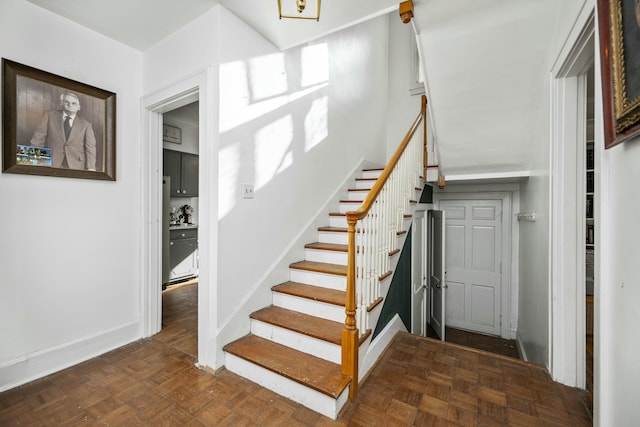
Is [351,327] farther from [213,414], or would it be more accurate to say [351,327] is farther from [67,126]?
[67,126]

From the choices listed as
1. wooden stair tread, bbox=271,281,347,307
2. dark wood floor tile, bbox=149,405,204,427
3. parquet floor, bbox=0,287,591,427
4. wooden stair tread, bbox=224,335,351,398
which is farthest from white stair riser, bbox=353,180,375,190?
dark wood floor tile, bbox=149,405,204,427

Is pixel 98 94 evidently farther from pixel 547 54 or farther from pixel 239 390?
pixel 547 54

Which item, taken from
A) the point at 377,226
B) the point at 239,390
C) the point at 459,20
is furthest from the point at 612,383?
the point at 459,20

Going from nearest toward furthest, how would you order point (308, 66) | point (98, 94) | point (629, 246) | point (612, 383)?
point (629, 246) → point (612, 383) → point (98, 94) → point (308, 66)

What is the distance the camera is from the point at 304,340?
77.1 inches

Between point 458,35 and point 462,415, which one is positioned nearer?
point 462,415

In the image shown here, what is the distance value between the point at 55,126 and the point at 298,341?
7.72 ft

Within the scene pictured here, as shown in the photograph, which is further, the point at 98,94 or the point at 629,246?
the point at 98,94

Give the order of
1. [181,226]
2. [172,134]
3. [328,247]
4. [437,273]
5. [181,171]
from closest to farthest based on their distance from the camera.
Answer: [328,247], [437,273], [172,134], [181,171], [181,226]

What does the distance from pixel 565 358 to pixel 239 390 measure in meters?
2.20

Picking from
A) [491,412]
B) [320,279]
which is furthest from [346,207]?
[491,412]

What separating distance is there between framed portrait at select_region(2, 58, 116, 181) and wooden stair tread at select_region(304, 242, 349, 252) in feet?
6.07

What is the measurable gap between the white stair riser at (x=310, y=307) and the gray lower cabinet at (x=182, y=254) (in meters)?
2.65

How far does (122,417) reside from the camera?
5.07 ft
